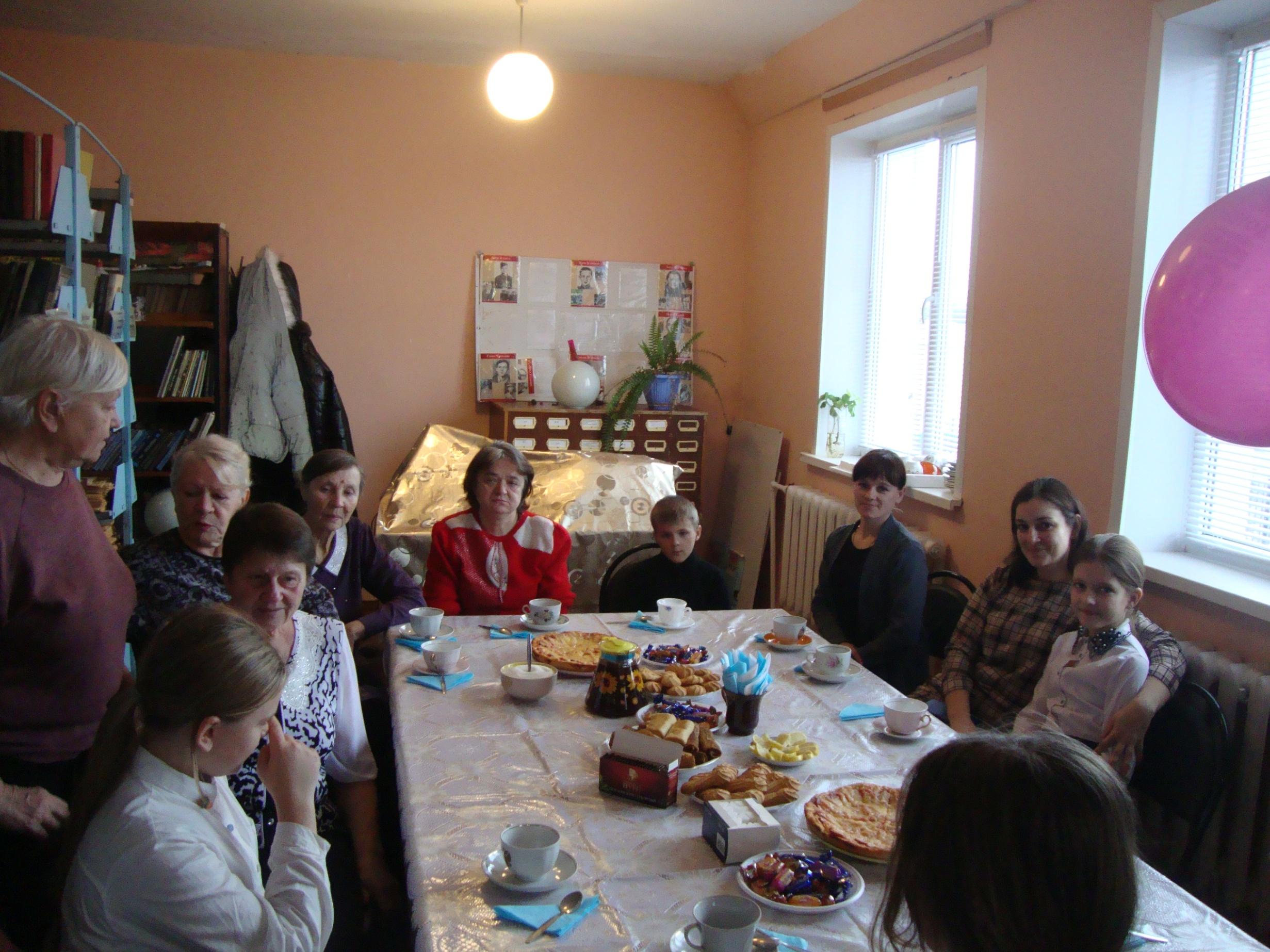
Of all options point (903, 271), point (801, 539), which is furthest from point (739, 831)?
point (903, 271)

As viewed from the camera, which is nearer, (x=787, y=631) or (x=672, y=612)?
(x=787, y=631)

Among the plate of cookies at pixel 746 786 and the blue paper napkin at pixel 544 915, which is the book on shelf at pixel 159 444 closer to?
the plate of cookies at pixel 746 786

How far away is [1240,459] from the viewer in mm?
2498

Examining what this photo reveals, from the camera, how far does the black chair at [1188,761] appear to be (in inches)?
75.6

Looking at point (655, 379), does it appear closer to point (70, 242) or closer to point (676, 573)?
point (676, 573)

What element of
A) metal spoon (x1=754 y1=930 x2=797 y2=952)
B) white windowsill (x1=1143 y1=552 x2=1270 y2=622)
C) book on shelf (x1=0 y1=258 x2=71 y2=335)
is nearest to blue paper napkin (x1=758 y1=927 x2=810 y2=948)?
metal spoon (x1=754 y1=930 x2=797 y2=952)

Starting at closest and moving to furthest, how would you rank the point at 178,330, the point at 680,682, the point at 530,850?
1. the point at 530,850
2. the point at 680,682
3. the point at 178,330

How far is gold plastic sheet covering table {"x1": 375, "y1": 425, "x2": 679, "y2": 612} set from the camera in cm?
386

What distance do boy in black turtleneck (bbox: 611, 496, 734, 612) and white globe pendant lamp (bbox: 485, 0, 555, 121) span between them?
5.96 feet

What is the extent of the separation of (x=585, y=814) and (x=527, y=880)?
230 millimetres

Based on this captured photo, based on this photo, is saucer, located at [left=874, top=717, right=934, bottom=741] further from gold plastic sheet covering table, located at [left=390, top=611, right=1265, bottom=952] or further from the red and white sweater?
the red and white sweater

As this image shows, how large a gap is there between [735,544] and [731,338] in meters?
1.15

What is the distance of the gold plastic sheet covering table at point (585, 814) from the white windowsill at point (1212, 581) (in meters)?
0.89

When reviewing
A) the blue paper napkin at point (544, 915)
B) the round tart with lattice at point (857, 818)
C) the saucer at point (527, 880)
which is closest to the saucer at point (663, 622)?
the round tart with lattice at point (857, 818)
